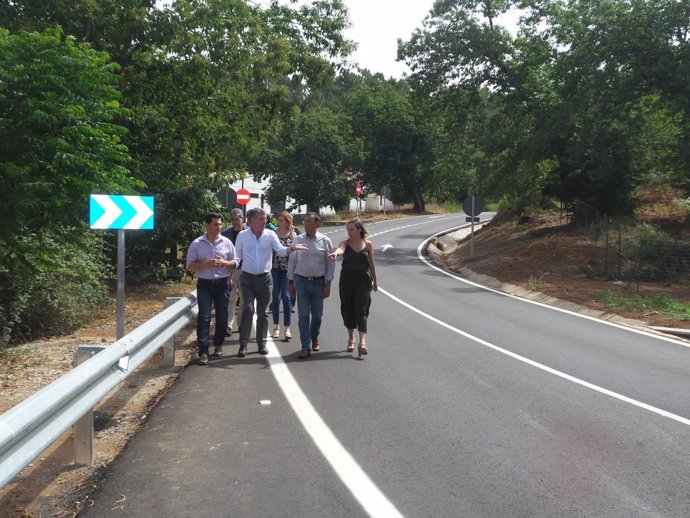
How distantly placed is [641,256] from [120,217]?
52.4 ft

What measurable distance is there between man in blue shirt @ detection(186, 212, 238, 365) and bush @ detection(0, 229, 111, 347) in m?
3.27

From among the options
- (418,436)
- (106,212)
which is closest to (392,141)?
(106,212)

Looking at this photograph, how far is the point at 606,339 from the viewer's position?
1156 centimetres

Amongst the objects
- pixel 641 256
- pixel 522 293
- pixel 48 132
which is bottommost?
pixel 522 293

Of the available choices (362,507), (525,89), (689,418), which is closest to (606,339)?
(689,418)

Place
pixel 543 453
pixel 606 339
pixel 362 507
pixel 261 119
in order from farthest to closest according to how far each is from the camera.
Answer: pixel 261 119
pixel 606 339
pixel 543 453
pixel 362 507

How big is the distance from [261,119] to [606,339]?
12052 millimetres

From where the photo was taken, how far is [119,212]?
7.55m

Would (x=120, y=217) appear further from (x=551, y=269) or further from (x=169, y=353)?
(x=551, y=269)

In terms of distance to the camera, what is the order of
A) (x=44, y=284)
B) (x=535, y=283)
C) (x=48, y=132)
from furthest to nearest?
(x=535, y=283) < (x=44, y=284) < (x=48, y=132)

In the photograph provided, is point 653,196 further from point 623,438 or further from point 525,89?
point 623,438

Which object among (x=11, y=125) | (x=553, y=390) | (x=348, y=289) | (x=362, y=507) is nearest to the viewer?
(x=362, y=507)

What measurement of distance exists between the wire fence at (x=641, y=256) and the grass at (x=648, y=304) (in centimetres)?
123

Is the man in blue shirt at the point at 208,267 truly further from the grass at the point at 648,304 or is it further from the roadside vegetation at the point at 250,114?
the grass at the point at 648,304
